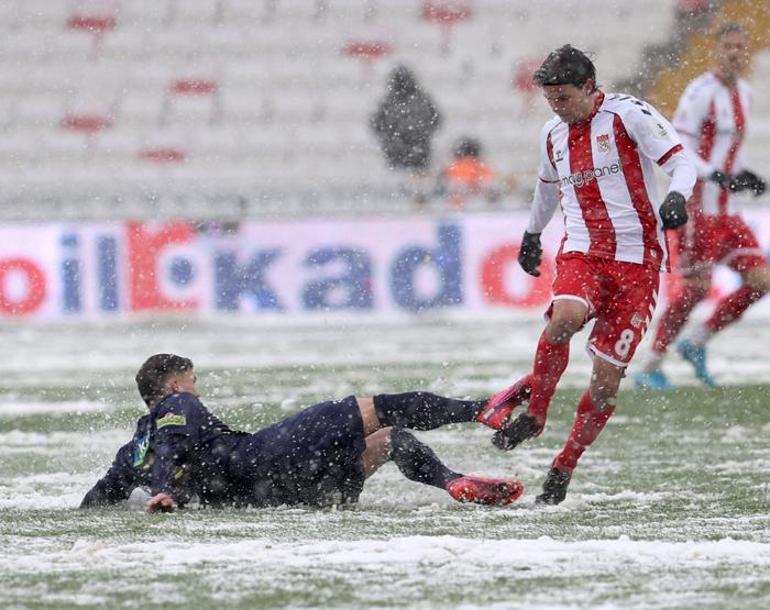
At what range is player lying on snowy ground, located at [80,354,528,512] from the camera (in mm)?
5754

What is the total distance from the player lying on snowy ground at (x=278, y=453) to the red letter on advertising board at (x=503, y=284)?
1069 centimetres

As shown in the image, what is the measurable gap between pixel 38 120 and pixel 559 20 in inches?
269

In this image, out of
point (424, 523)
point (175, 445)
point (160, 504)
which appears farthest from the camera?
point (175, 445)

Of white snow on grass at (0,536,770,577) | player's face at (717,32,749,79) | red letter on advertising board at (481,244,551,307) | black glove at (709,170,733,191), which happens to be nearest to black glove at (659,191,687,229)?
white snow on grass at (0,536,770,577)

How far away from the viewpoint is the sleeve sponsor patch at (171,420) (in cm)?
574

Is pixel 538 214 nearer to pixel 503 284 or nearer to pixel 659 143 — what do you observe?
pixel 659 143

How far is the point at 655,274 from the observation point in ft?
21.1

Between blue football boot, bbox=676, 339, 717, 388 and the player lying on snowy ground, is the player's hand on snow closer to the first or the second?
the player lying on snowy ground

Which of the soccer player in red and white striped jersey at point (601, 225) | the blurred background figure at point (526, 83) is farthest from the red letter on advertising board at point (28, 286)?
the soccer player in red and white striped jersey at point (601, 225)

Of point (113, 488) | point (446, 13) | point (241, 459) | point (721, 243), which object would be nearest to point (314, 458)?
point (241, 459)

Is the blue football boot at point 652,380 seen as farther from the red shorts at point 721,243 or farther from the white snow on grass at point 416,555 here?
the white snow on grass at point 416,555

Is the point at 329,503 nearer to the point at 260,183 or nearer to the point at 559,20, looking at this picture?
the point at 260,183

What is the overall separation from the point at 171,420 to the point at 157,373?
251 mm

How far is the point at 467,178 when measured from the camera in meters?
19.3
